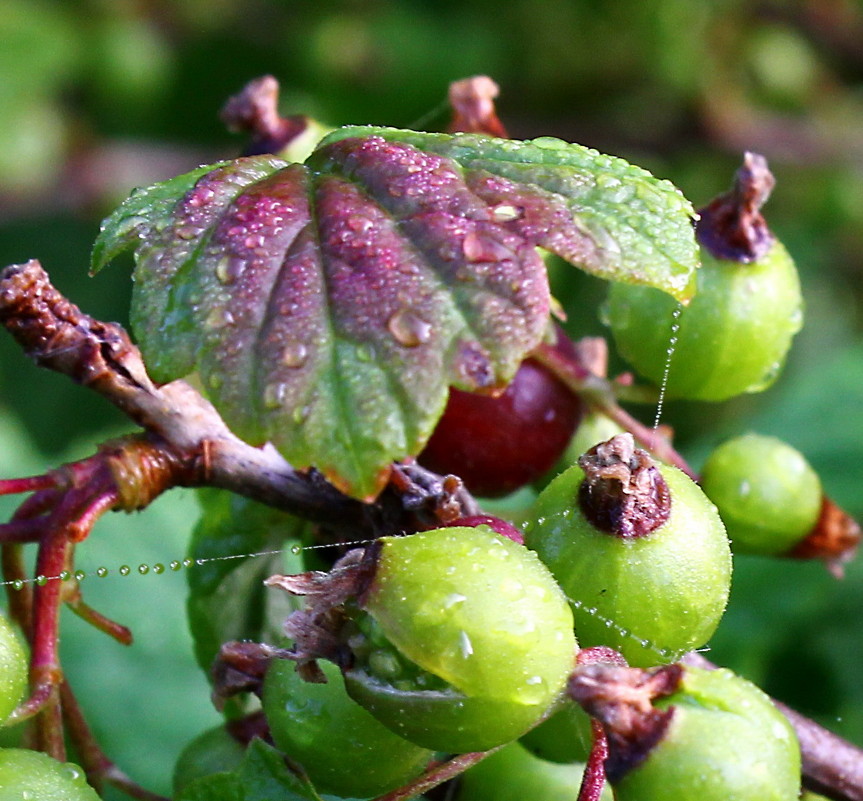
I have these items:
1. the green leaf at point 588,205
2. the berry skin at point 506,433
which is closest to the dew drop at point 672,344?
the berry skin at point 506,433

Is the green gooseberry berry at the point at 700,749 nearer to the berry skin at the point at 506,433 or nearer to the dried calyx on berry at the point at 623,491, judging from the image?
the dried calyx on berry at the point at 623,491

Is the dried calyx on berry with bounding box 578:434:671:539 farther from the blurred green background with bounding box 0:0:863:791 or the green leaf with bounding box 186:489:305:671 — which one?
the blurred green background with bounding box 0:0:863:791

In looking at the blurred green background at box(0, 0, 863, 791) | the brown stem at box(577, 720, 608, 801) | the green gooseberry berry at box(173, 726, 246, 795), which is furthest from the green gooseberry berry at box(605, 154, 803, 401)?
the blurred green background at box(0, 0, 863, 791)

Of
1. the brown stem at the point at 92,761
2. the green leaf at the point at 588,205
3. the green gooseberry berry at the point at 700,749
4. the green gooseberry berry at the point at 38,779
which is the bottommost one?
the brown stem at the point at 92,761

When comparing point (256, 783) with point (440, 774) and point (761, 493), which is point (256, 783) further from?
point (761, 493)

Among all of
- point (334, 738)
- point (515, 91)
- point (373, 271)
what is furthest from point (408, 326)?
Answer: point (515, 91)

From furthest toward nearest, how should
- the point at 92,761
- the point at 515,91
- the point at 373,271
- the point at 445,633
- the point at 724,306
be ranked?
the point at 515,91
the point at 724,306
the point at 92,761
the point at 373,271
the point at 445,633
